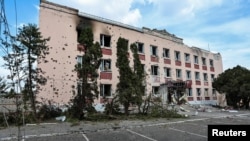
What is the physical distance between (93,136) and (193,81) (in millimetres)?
31785

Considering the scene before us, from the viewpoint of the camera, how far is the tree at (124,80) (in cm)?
1944

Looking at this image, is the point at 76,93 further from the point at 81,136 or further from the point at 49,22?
the point at 49,22

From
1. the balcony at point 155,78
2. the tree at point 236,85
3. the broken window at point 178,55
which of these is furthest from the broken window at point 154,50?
the tree at point 236,85

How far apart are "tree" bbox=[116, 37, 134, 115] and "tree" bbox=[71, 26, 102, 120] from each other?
2.75 metres

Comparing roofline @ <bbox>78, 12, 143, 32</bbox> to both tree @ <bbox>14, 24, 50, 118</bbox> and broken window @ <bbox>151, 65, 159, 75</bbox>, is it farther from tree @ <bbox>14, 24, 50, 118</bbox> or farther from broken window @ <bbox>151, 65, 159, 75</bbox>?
tree @ <bbox>14, 24, 50, 118</bbox>

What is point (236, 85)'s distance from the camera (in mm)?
36000

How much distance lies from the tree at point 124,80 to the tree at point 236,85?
22.0m

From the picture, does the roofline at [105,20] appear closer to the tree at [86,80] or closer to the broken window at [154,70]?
the broken window at [154,70]

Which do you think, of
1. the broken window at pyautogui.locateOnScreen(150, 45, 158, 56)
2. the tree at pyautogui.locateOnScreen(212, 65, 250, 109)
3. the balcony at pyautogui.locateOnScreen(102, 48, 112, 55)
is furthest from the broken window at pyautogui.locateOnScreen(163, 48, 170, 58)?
the balcony at pyautogui.locateOnScreen(102, 48, 112, 55)

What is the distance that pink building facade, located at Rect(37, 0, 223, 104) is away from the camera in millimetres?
23594

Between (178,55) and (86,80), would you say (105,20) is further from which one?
→ (178,55)

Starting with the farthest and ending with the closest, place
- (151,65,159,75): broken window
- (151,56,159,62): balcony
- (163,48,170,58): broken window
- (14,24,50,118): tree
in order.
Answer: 1. (163,48,170,58): broken window
2. (151,56,159,62): balcony
3. (151,65,159,75): broken window
4. (14,24,50,118): tree

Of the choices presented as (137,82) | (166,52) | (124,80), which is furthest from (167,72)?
(124,80)

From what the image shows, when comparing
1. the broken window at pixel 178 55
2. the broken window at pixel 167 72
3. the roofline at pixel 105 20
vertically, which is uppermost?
the roofline at pixel 105 20
